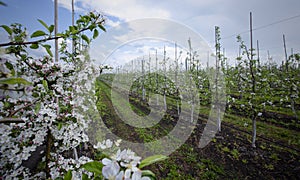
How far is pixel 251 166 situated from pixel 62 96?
475 centimetres

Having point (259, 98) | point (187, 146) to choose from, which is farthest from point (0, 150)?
point (259, 98)

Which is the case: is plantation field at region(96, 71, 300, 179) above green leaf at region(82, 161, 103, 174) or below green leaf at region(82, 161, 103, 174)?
below

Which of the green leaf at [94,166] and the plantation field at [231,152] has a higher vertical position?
the green leaf at [94,166]

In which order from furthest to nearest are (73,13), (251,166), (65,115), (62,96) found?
(251,166) < (73,13) < (62,96) < (65,115)

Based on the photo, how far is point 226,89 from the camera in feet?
22.2

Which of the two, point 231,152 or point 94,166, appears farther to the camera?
point 231,152

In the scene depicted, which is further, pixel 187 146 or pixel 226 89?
pixel 226 89

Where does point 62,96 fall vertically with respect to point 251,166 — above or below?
above

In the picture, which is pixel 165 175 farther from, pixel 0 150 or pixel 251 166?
pixel 0 150

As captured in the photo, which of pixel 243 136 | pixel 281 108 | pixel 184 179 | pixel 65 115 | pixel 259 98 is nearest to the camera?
pixel 65 115

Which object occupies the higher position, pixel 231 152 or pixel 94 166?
pixel 94 166

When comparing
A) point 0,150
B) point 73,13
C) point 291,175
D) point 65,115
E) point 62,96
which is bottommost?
point 291,175

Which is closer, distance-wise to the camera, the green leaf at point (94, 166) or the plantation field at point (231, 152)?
the green leaf at point (94, 166)

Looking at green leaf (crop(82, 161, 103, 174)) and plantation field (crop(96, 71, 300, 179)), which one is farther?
plantation field (crop(96, 71, 300, 179))
